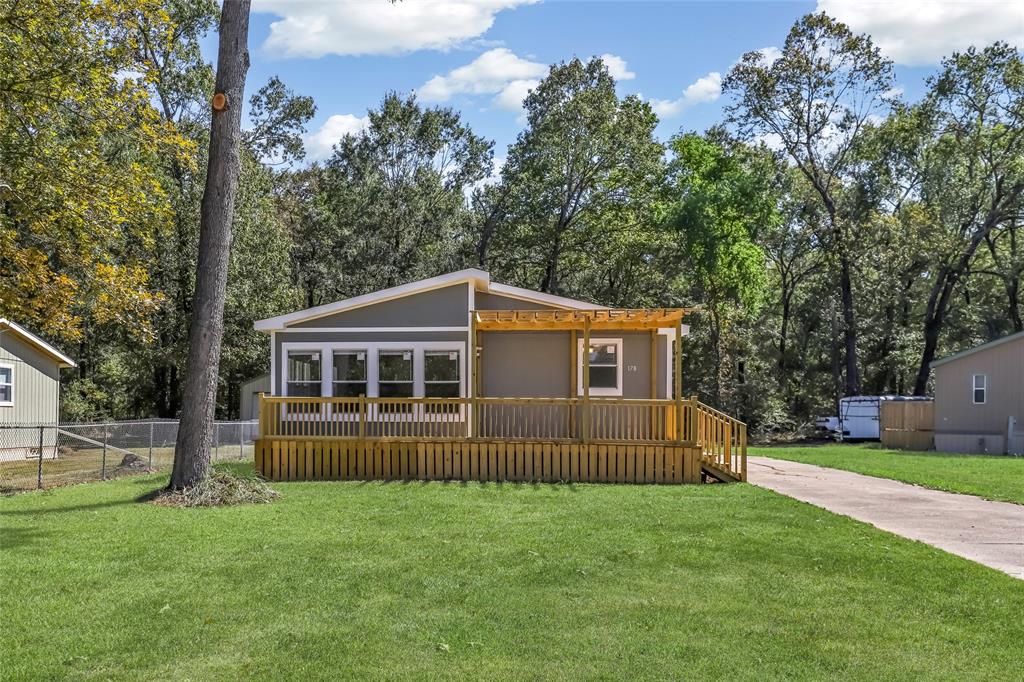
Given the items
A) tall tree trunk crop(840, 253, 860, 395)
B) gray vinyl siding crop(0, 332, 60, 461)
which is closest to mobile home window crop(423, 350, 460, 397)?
gray vinyl siding crop(0, 332, 60, 461)

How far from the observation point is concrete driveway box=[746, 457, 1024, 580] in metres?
7.60

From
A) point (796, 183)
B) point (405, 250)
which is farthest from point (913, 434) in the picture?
point (405, 250)

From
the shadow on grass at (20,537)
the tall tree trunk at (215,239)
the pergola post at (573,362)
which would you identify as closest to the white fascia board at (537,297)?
the pergola post at (573,362)

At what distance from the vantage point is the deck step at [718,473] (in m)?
12.9

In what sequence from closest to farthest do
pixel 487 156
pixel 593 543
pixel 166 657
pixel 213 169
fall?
pixel 166 657
pixel 593 543
pixel 213 169
pixel 487 156

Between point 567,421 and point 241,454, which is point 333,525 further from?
point 241,454

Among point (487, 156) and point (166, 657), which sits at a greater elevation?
point (487, 156)

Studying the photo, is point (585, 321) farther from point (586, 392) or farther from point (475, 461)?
point (475, 461)

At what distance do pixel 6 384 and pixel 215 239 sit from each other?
36.4 feet

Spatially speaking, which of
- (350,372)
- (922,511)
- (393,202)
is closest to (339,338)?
(350,372)

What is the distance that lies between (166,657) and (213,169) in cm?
822

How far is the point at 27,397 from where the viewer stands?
19.5m

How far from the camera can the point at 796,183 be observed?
34.5 m

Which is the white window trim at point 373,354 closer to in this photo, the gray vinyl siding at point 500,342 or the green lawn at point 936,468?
the gray vinyl siding at point 500,342
